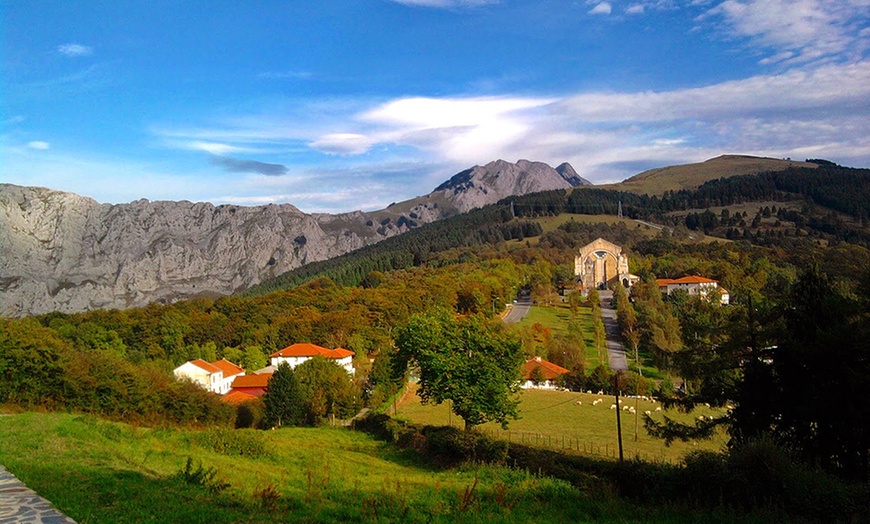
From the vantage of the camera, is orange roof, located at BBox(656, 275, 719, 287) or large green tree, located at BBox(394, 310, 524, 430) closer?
large green tree, located at BBox(394, 310, 524, 430)

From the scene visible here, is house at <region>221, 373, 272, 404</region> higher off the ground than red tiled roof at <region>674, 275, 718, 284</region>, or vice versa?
red tiled roof at <region>674, 275, 718, 284</region>

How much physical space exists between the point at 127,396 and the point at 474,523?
21.1 m

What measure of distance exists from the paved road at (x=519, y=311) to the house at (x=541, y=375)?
21.4 meters

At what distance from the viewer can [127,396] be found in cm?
2352

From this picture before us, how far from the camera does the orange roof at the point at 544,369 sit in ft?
173

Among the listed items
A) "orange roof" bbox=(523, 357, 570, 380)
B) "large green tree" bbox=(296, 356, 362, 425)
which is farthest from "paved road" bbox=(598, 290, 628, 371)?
"large green tree" bbox=(296, 356, 362, 425)

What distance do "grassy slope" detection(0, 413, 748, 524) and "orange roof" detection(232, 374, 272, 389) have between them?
33.2 metres

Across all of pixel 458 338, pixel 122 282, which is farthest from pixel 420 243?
pixel 458 338

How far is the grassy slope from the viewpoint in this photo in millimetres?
7637

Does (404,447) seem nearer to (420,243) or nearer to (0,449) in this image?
(0,449)

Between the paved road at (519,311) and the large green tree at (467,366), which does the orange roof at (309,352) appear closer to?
the paved road at (519,311)

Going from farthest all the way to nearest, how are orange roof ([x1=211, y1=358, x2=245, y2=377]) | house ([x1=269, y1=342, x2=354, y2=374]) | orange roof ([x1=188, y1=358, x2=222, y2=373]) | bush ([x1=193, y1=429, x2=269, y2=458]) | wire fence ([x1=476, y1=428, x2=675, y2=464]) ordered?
house ([x1=269, y1=342, x2=354, y2=374])
orange roof ([x1=211, y1=358, x2=245, y2=377])
orange roof ([x1=188, y1=358, x2=222, y2=373])
wire fence ([x1=476, y1=428, x2=675, y2=464])
bush ([x1=193, y1=429, x2=269, y2=458])

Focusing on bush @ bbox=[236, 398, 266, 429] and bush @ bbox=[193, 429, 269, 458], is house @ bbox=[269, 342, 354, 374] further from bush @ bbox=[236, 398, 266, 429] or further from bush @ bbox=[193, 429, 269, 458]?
bush @ bbox=[193, 429, 269, 458]

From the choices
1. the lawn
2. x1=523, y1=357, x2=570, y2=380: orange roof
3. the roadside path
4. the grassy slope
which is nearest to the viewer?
the roadside path
